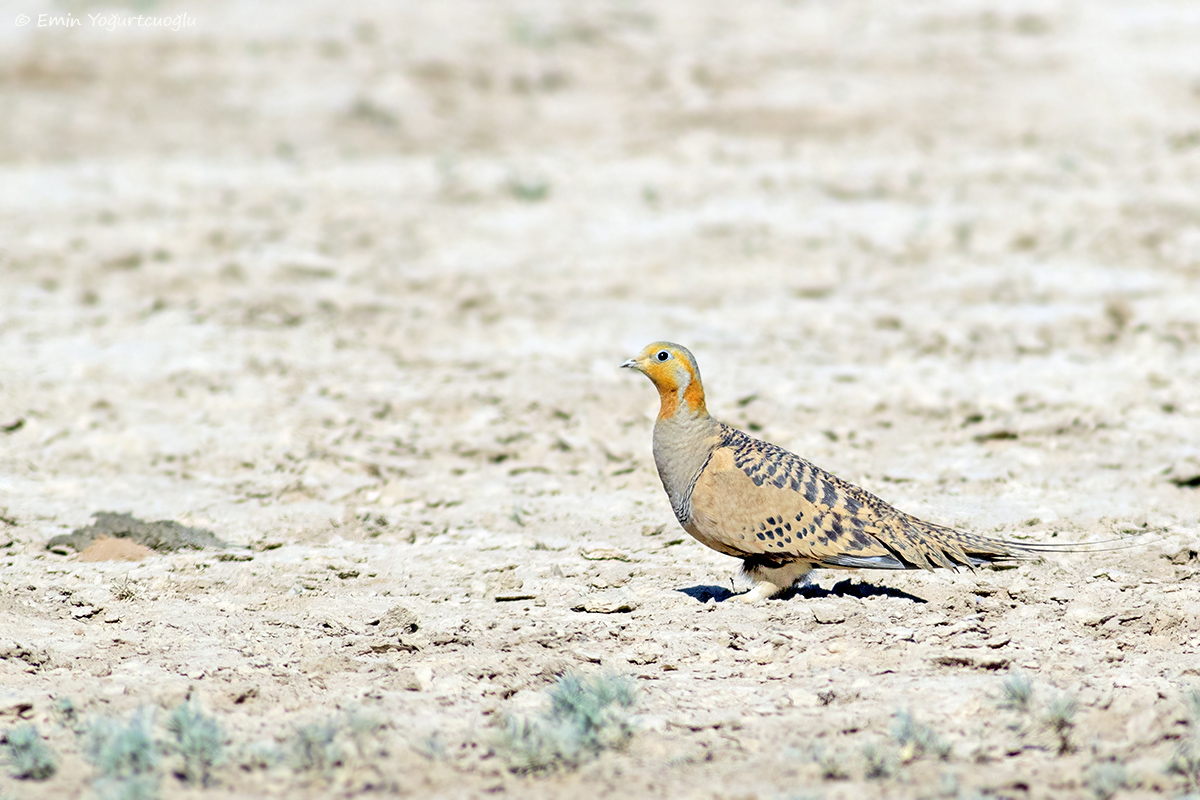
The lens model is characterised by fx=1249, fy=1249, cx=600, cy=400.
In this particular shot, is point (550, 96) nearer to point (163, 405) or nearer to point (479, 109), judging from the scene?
point (479, 109)

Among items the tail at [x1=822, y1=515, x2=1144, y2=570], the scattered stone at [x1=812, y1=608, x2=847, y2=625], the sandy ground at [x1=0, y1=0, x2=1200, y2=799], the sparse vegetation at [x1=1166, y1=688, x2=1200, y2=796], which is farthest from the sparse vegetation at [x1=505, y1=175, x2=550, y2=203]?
the sparse vegetation at [x1=1166, y1=688, x2=1200, y2=796]

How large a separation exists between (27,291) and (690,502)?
7808mm

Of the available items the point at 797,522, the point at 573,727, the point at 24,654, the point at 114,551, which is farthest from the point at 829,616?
the point at 114,551

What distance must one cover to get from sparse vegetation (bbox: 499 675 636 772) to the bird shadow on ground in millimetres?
1186

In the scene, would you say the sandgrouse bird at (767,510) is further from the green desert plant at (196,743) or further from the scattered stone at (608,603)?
the green desert plant at (196,743)

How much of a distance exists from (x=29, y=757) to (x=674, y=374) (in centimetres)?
302

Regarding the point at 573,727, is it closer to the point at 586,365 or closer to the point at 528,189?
the point at 586,365

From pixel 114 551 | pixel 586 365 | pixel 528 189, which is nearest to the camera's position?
pixel 114 551

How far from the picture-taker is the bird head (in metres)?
5.70

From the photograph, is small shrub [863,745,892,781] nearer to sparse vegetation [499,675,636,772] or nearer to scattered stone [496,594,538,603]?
sparse vegetation [499,675,636,772]

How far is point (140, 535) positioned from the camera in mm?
6715

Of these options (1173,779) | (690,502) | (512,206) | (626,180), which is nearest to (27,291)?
(512,206)

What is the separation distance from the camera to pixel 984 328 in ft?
33.3

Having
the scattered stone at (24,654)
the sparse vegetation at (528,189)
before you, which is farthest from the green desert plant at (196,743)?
the sparse vegetation at (528,189)
